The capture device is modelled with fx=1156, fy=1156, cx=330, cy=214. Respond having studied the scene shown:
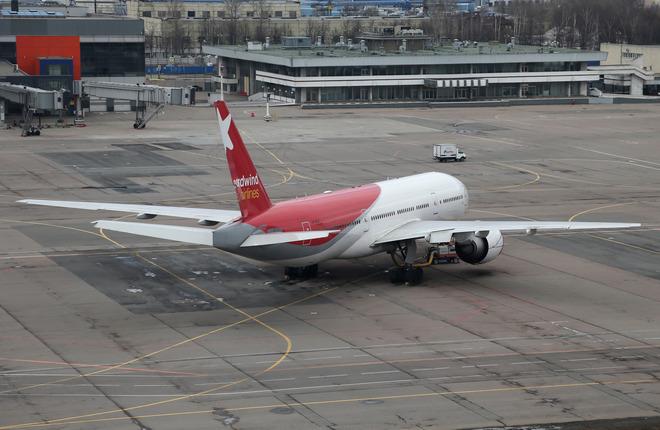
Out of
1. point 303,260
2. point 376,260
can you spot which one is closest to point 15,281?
point 303,260

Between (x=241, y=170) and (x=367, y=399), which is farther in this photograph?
(x=241, y=170)

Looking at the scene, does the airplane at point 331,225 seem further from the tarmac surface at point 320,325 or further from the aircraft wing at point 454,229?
the tarmac surface at point 320,325

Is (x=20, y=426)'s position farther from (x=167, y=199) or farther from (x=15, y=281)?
(x=167, y=199)

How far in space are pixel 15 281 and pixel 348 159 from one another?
5918 centimetres

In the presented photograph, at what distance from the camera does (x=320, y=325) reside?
55500 mm

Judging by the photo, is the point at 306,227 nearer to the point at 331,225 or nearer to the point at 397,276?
the point at 331,225

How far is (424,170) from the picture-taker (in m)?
111

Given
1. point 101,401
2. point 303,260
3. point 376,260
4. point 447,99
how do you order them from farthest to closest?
1. point 447,99
2. point 376,260
3. point 303,260
4. point 101,401

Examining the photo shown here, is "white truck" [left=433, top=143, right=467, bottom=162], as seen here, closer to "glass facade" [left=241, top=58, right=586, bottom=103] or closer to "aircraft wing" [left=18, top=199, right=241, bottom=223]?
"aircraft wing" [left=18, top=199, right=241, bottom=223]

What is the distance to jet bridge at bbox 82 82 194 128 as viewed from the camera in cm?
14725

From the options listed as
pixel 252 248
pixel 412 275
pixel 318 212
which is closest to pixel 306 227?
pixel 318 212

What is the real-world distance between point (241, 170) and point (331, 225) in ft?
22.0

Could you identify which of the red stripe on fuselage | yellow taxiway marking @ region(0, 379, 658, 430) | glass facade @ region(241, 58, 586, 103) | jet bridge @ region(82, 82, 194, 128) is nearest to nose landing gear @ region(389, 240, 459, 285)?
the red stripe on fuselage

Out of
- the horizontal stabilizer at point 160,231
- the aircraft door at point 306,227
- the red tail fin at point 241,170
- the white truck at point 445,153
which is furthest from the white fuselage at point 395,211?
the white truck at point 445,153
